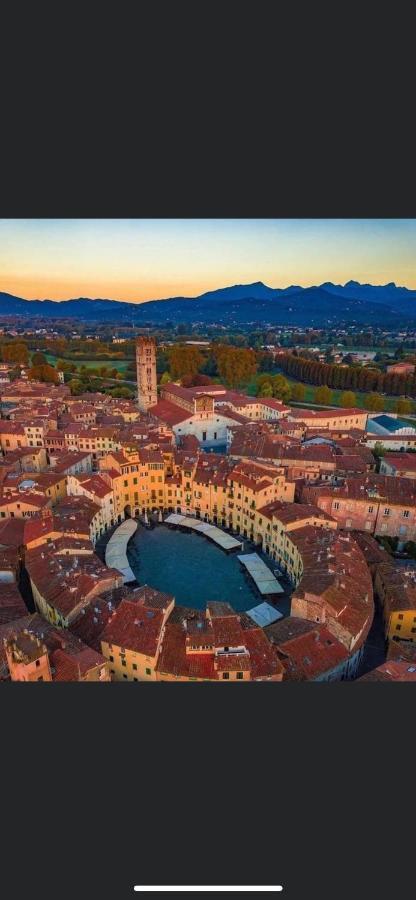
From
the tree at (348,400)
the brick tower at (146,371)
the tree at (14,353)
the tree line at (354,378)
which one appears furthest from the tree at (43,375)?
the tree at (348,400)

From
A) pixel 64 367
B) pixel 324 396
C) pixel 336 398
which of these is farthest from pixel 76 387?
pixel 336 398

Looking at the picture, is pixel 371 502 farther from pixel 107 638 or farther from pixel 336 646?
pixel 107 638

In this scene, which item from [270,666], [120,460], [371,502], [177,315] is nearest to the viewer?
[270,666]

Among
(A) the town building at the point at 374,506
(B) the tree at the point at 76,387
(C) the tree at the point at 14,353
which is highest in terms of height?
(C) the tree at the point at 14,353

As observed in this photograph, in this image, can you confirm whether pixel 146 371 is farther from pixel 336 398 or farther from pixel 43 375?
pixel 336 398

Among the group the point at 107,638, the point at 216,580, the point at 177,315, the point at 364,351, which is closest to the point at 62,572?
the point at 107,638
